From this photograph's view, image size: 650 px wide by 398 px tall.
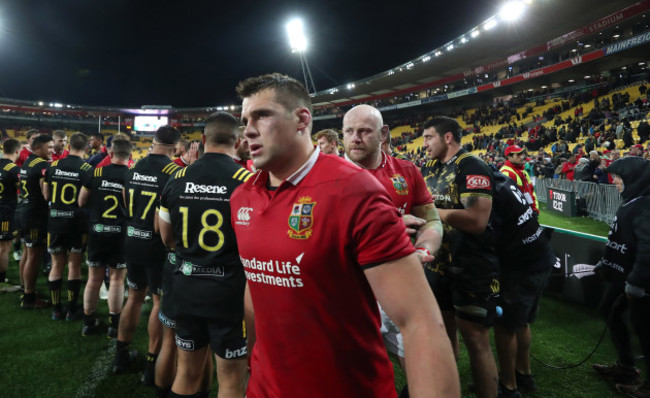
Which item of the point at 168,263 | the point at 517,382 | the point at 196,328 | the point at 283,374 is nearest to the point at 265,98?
the point at 283,374

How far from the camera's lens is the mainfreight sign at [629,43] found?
18594mm

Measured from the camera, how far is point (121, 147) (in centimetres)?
455

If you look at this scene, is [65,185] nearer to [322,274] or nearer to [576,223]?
[322,274]

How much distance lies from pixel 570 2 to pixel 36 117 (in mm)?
61549

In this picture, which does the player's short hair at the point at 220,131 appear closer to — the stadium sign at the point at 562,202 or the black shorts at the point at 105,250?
the black shorts at the point at 105,250

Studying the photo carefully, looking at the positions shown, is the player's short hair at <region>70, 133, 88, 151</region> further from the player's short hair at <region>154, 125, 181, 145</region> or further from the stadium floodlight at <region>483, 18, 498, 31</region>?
the stadium floodlight at <region>483, 18, 498, 31</region>

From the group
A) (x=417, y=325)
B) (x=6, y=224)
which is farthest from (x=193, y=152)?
(x=417, y=325)

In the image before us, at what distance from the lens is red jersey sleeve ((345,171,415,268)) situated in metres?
1.09

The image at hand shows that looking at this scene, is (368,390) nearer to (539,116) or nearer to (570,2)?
(570,2)

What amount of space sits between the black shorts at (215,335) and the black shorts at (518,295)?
233 cm

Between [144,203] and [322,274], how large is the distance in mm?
3171

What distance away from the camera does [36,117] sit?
47750 millimetres

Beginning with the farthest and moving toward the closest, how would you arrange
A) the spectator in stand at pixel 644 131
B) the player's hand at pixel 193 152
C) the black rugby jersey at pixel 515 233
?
the spectator in stand at pixel 644 131
the player's hand at pixel 193 152
the black rugby jersey at pixel 515 233

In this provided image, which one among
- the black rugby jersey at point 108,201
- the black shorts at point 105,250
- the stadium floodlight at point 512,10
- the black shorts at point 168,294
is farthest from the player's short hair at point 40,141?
the stadium floodlight at point 512,10
